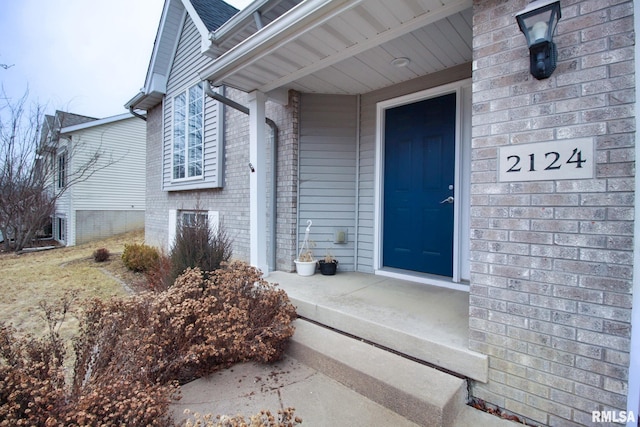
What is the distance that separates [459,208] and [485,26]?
181cm

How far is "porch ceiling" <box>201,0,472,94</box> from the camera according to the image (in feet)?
7.63

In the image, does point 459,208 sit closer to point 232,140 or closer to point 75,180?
point 232,140

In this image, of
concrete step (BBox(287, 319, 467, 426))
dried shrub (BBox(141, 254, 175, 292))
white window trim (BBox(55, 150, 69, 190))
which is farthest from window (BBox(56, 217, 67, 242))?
concrete step (BBox(287, 319, 467, 426))

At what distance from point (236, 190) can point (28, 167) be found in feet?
33.4

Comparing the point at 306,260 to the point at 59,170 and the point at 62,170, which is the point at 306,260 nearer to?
the point at 62,170

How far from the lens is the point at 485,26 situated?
6.47 ft

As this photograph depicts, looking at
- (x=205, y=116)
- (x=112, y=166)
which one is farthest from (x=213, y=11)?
A: (x=112, y=166)

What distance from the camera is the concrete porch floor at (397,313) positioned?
2.06 meters

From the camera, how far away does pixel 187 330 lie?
226 centimetres

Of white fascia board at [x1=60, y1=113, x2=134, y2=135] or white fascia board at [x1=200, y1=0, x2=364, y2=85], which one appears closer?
white fascia board at [x1=200, y1=0, x2=364, y2=85]

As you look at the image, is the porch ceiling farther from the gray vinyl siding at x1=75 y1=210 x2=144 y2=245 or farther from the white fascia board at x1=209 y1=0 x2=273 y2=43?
the gray vinyl siding at x1=75 y1=210 x2=144 y2=245

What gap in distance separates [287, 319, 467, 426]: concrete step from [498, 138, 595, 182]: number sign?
127cm

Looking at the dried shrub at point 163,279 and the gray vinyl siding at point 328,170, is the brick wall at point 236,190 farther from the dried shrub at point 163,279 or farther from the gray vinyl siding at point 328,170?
the dried shrub at point 163,279

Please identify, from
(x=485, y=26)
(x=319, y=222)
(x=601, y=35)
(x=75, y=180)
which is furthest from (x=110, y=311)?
(x=75, y=180)
